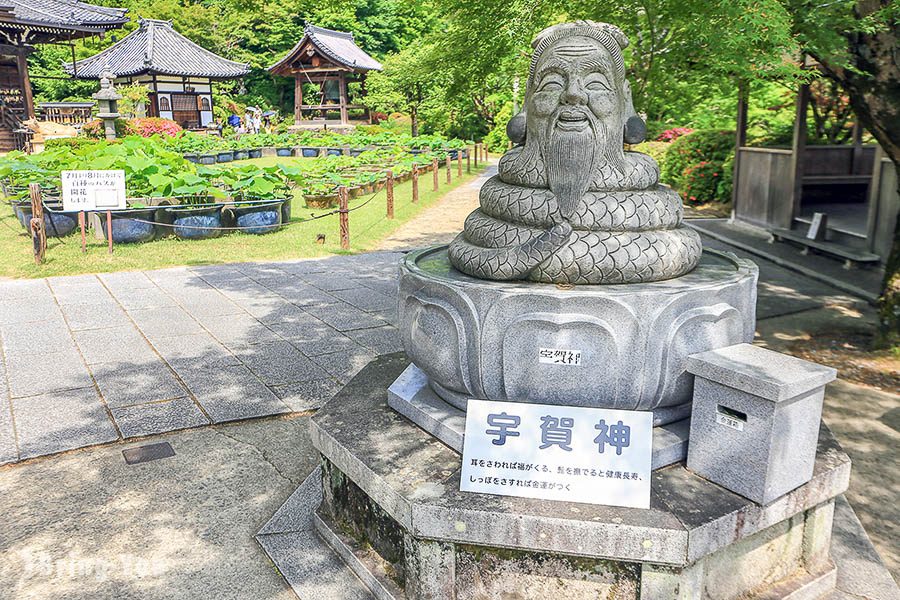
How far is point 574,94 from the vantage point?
11.8 ft

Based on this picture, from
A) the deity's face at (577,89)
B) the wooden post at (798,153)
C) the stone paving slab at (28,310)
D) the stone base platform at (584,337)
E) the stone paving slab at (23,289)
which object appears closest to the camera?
the stone base platform at (584,337)

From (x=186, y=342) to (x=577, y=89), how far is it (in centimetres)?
473

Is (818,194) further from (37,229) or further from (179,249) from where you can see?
(37,229)

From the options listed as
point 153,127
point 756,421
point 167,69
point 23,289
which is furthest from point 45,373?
point 167,69

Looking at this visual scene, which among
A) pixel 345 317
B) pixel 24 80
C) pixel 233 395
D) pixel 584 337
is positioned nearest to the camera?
pixel 584 337

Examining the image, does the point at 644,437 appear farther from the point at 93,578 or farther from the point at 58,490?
the point at 58,490

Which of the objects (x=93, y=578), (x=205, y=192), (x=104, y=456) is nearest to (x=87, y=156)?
(x=205, y=192)

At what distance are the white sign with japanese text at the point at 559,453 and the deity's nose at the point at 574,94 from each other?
1526mm

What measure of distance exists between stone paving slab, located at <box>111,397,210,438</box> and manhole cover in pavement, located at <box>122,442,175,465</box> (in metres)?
0.21

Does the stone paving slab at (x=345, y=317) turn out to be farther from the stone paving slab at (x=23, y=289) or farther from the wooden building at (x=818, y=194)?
the wooden building at (x=818, y=194)

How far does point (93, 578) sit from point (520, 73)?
7545 mm

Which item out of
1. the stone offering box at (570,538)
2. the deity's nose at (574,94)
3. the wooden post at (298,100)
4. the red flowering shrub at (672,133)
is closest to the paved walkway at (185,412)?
the stone offering box at (570,538)

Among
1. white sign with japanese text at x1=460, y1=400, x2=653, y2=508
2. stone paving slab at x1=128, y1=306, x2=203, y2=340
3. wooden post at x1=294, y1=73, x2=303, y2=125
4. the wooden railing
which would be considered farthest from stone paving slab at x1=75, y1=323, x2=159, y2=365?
wooden post at x1=294, y1=73, x2=303, y2=125

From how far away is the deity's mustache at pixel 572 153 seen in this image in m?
3.61
